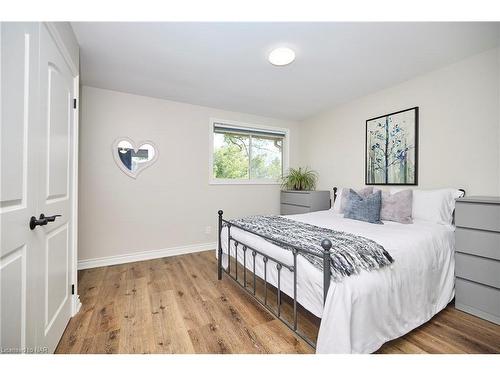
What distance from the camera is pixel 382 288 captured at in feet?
4.32

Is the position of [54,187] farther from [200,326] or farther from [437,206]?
[437,206]

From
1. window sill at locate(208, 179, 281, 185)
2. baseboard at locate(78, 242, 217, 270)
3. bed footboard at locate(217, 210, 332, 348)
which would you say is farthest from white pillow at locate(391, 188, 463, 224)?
baseboard at locate(78, 242, 217, 270)

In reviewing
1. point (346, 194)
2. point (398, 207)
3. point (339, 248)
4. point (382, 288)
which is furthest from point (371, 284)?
point (346, 194)

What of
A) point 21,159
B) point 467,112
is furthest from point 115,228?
point 467,112

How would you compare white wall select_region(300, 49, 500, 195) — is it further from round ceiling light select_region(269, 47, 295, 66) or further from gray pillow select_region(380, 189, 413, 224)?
round ceiling light select_region(269, 47, 295, 66)

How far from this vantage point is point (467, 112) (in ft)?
7.22

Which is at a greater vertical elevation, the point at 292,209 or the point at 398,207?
the point at 398,207

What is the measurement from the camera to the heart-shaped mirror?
2.96 meters

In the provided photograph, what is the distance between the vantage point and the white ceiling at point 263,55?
1764 mm

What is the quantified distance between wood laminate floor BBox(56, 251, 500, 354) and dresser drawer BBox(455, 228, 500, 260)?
526mm

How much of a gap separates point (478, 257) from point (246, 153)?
317cm

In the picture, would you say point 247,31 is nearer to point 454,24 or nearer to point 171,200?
point 454,24

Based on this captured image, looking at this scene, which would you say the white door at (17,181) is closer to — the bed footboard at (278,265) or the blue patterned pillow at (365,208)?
the bed footboard at (278,265)
